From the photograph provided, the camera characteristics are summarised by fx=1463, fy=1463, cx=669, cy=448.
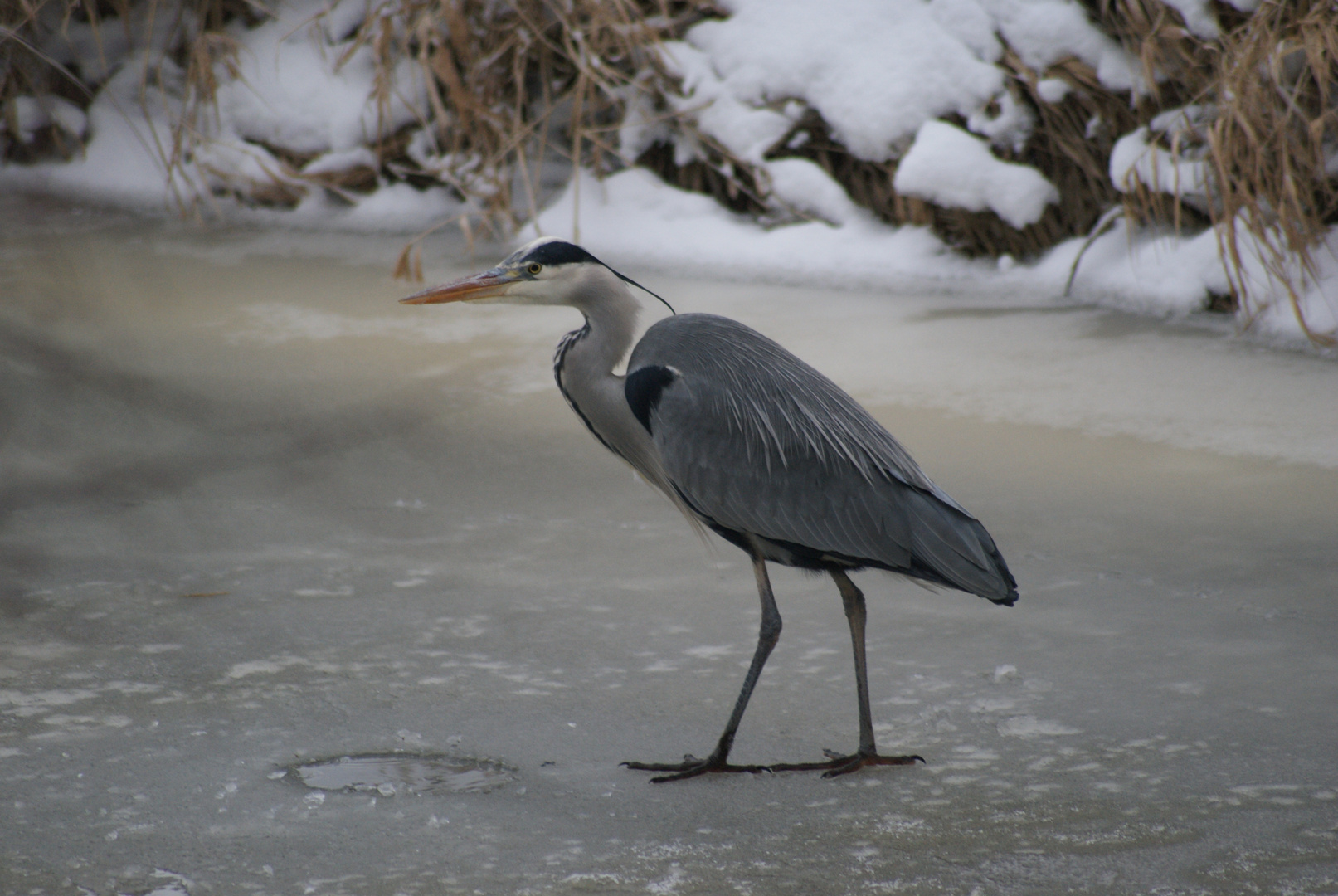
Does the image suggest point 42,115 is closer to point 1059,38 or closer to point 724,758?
point 1059,38

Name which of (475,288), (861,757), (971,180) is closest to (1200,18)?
(971,180)

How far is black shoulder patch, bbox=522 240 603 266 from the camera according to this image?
10.3ft

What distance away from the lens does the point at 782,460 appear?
115 inches

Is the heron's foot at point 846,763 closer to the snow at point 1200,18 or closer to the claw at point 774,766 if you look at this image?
the claw at point 774,766

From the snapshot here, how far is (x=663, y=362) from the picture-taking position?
3012 millimetres

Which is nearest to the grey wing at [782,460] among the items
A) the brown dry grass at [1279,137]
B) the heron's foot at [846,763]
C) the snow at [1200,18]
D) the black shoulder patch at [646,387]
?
the black shoulder patch at [646,387]

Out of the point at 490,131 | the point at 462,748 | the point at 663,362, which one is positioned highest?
the point at 490,131

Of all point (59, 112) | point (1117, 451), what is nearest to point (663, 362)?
point (1117, 451)

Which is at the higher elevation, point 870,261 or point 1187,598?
point 870,261

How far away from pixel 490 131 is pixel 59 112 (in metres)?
2.89

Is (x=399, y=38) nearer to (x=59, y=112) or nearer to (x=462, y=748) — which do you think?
(x=59, y=112)

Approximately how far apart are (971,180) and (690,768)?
14.1ft

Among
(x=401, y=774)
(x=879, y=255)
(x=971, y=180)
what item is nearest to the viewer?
(x=401, y=774)

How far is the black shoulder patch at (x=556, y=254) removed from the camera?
123 inches
